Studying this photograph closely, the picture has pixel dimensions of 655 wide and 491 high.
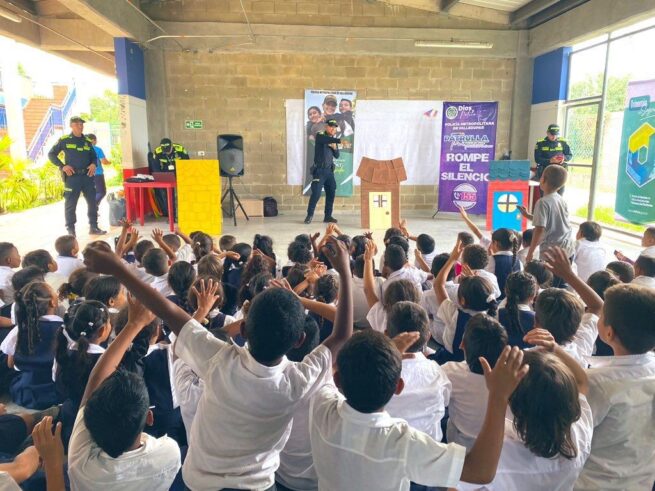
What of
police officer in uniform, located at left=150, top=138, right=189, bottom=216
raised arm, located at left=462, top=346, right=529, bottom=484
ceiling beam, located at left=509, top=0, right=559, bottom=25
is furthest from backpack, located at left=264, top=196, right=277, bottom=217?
raised arm, located at left=462, top=346, right=529, bottom=484

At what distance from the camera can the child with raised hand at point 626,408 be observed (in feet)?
4.39

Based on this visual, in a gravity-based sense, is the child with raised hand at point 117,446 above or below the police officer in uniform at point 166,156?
below

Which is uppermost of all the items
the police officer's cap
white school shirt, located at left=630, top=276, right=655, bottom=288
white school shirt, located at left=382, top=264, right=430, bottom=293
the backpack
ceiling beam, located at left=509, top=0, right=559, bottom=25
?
ceiling beam, located at left=509, top=0, right=559, bottom=25

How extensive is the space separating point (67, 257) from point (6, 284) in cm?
53

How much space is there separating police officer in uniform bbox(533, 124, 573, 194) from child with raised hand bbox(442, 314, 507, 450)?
21.3 feet

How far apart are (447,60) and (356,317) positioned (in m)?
7.03

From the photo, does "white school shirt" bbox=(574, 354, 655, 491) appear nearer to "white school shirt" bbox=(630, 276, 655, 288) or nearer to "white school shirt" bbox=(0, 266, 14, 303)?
"white school shirt" bbox=(630, 276, 655, 288)

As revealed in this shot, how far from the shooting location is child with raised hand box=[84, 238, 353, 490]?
1.18 metres

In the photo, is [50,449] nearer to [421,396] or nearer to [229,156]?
[421,396]

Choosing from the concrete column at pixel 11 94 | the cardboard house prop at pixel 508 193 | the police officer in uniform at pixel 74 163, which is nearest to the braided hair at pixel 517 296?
the cardboard house prop at pixel 508 193

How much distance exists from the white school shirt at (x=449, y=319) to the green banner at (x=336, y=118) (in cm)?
657

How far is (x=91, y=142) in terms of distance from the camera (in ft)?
21.5

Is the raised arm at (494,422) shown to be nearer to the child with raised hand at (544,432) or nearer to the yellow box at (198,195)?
the child with raised hand at (544,432)

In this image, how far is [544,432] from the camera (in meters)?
1.16
